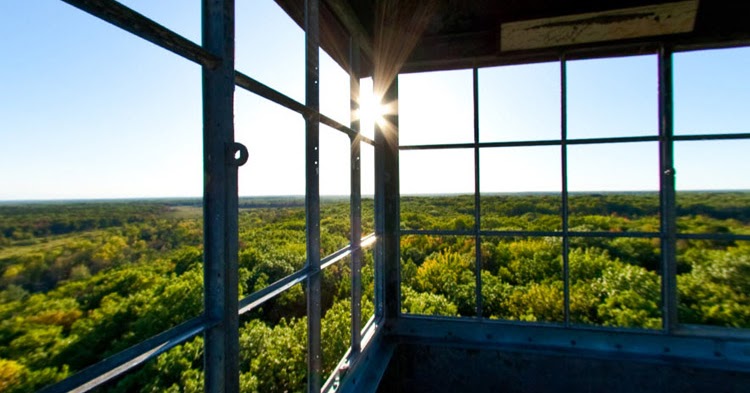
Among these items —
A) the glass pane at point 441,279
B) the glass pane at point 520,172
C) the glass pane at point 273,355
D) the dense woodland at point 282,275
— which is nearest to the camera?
the dense woodland at point 282,275

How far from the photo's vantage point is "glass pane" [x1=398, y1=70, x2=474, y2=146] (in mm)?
2760

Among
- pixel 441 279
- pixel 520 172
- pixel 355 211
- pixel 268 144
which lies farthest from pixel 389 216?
pixel 441 279

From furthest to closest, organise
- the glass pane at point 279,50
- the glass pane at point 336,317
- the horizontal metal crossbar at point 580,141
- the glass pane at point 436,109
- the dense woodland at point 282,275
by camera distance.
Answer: the glass pane at point 336,317 → the glass pane at point 436,109 → the horizontal metal crossbar at point 580,141 → the glass pane at point 279,50 → the dense woodland at point 282,275

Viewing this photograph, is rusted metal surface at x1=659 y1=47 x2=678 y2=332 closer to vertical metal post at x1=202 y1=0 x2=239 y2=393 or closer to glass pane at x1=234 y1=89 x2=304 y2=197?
glass pane at x1=234 y1=89 x2=304 y2=197

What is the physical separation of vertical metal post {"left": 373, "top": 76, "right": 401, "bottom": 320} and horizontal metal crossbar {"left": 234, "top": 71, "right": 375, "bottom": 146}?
101cm

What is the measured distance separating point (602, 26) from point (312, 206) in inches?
89.3

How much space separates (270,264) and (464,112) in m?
6.05

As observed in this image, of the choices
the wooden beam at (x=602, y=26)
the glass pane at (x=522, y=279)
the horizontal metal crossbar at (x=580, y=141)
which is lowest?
the glass pane at (x=522, y=279)

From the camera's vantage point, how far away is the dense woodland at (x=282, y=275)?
100 cm

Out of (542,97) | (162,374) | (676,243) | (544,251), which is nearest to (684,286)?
(544,251)

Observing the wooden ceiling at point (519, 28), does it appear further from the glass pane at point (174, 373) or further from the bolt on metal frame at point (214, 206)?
the glass pane at point (174, 373)

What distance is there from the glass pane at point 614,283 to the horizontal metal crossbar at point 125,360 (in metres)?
7.11

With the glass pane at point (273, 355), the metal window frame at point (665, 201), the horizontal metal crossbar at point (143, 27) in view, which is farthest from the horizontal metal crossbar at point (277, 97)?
the glass pane at point (273, 355)

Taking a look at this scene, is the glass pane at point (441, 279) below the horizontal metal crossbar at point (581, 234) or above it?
below
